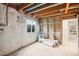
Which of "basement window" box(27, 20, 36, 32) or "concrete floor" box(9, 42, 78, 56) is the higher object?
"basement window" box(27, 20, 36, 32)

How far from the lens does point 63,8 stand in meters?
2.55

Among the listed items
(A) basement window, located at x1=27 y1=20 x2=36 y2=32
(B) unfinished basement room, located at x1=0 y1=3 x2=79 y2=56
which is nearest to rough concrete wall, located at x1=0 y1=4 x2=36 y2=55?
(B) unfinished basement room, located at x1=0 y1=3 x2=79 y2=56

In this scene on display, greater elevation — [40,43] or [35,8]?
[35,8]

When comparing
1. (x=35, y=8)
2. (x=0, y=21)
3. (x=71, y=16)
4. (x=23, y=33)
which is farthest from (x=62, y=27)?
(x=0, y=21)

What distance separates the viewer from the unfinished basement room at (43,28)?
251cm

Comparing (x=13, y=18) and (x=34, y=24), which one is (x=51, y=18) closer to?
(x=34, y=24)

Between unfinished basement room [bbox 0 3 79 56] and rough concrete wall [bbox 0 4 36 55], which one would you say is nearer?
unfinished basement room [bbox 0 3 79 56]

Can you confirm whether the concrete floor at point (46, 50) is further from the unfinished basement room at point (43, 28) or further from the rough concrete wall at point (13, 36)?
the rough concrete wall at point (13, 36)

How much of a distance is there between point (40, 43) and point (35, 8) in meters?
0.96

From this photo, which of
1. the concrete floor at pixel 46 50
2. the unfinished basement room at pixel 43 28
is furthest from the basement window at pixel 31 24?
the concrete floor at pixel 46 50

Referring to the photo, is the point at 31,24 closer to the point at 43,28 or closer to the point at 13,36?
the point at 43,28

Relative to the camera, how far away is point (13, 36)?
2850mm

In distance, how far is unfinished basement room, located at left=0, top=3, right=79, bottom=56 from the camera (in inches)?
99.0

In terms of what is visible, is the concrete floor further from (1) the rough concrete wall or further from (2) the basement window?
(2) the basement window
